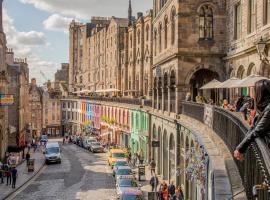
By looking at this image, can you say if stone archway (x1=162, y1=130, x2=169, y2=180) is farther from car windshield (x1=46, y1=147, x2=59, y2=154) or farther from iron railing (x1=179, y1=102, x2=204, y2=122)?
car windshield (x1=46, y1=147, x2=59, y2=154)

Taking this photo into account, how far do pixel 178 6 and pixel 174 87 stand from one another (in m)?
5.19

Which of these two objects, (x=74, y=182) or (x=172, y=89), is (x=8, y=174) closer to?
(x=74, y=182)

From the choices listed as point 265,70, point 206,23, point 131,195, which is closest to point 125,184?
point 131,195

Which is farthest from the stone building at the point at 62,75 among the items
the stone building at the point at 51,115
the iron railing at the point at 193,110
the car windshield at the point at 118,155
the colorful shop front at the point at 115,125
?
the iron railing at the point at 193,110

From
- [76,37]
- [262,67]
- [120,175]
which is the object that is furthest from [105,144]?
[76,37]

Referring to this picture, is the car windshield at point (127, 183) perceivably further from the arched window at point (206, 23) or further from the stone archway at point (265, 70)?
the stone archway at point (265, 70)

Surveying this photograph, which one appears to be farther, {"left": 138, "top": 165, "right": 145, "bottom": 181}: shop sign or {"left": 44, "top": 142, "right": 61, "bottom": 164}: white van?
{"left": 44, "top": 142, "right": 61, "bottom": 164}: white van

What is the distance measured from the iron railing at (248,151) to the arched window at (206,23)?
6072 millimetres

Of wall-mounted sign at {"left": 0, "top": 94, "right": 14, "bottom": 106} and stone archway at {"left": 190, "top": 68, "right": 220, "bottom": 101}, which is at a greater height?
stone archway at {"left": 190, "top": 68, "right": 220, "bottom": 101}

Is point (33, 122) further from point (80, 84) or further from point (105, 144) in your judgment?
point (105, 144)

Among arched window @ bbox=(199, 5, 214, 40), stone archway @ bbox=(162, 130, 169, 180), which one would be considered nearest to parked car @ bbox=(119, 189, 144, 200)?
stone archway @ bbox=(162, 130, 169, 180)

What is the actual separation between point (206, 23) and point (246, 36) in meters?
5.16

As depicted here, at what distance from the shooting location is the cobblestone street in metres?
28.7

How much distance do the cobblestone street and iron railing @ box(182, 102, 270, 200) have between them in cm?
1083
